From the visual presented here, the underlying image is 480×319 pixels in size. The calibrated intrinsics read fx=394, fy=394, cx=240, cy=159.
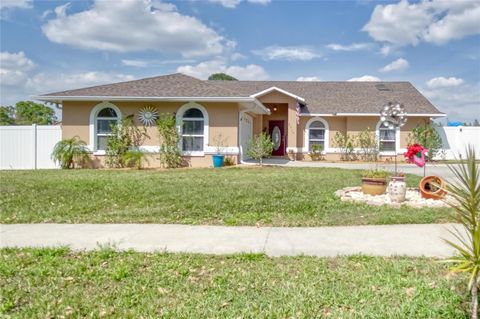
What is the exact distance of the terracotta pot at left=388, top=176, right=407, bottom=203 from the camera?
8875mm

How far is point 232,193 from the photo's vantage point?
995cm

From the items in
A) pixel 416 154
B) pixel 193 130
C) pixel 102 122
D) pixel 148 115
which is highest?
pixel 148 115

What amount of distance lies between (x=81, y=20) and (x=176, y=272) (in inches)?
552

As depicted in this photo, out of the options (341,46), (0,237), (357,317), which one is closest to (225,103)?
(341,46)

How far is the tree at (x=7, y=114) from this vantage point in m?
40.0

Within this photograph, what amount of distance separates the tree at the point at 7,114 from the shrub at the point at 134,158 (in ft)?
93.1

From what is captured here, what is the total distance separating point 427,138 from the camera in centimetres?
2261

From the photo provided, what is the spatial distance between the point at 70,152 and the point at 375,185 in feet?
43.8

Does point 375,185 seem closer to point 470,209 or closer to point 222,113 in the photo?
point 470,209

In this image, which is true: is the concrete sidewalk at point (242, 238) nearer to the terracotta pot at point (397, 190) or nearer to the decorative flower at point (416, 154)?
the terracotta pot at point (397, 190)

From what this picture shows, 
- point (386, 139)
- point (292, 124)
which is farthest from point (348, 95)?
point (292, 124)

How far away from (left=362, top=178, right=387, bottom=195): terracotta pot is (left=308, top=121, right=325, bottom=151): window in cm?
1481

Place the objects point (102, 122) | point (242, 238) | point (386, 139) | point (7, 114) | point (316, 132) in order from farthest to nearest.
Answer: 1. point (7, 114)
2. point (316, 132)
3. point (386, 139)
4. point (102, 122)
5. point (242, 238)

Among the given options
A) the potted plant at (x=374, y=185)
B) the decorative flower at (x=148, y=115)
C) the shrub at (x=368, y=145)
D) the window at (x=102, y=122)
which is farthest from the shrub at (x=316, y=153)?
the potted plant at (x=374, y=185)
